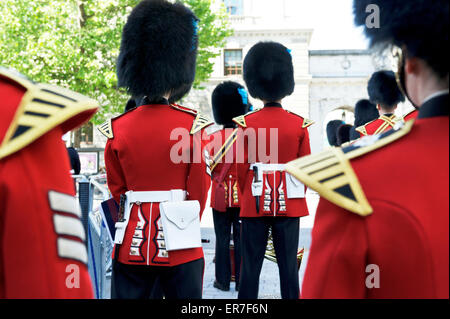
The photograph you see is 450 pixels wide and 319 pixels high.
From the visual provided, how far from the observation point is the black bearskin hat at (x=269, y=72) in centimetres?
450

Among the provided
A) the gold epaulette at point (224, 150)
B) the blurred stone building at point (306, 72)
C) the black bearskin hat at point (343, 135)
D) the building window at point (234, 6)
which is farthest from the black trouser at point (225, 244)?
the building window at point (234, 6)

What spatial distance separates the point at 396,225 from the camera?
3.33 feet

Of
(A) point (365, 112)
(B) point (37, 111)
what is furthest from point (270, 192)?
(A) point (365, 112)

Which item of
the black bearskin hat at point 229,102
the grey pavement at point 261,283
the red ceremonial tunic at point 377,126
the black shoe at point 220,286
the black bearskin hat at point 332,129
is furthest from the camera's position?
the black bearskin hat at point 332,129

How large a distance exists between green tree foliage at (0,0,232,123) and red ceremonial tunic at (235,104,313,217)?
10.3 meters

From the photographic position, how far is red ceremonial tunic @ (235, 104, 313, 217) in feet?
12.5

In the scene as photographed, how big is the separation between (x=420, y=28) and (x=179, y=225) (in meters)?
1.78

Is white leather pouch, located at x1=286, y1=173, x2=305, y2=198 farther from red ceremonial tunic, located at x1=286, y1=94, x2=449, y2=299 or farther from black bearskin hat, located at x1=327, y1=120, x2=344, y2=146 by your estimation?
black bearskin hat, located at x1=327, y1=120, x2=344, y2=146

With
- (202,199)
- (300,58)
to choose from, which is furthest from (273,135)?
(300,58)

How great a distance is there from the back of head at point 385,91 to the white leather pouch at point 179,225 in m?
3.62

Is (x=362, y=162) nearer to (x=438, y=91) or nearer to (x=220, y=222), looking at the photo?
(x=438, y=91)

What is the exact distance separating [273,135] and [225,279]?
1.93 meters

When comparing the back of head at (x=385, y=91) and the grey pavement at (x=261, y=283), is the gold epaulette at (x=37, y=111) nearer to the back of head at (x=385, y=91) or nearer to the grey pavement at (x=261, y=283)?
the grey pavement at (x=261, y=283)

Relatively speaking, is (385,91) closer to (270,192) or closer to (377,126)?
(377,126)
